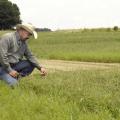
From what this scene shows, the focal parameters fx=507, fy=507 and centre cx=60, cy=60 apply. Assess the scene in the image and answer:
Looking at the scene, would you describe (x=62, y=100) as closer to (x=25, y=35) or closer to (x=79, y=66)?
(x=25, y=35)

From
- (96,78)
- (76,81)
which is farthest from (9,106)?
(96,78)

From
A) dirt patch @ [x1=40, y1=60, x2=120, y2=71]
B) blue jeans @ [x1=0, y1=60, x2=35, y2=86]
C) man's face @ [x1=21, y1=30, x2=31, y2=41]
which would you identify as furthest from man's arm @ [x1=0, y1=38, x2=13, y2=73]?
dirt patch @ [x1=40, y1=60, x2=120, y2=71]

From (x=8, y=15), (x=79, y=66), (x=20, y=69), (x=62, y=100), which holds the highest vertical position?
(x=20, y=69)

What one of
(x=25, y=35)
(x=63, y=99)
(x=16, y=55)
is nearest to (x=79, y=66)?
(x=16, y=55)

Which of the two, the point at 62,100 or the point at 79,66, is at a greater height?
the point at 62,100

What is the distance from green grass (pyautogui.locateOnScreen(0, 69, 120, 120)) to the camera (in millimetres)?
7382

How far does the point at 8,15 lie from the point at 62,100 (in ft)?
239

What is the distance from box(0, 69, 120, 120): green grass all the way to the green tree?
67.9 m

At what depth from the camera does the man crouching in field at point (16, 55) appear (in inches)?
385

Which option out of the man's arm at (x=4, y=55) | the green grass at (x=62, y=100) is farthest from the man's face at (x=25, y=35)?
the green grass at (x=62, y=100)

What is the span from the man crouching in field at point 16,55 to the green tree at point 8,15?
221ft

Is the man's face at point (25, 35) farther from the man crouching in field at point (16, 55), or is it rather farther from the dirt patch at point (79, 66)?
the dirt patch at point (79, 66)

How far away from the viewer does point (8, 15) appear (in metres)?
80.3

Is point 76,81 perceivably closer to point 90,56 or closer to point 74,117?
point 74,117
